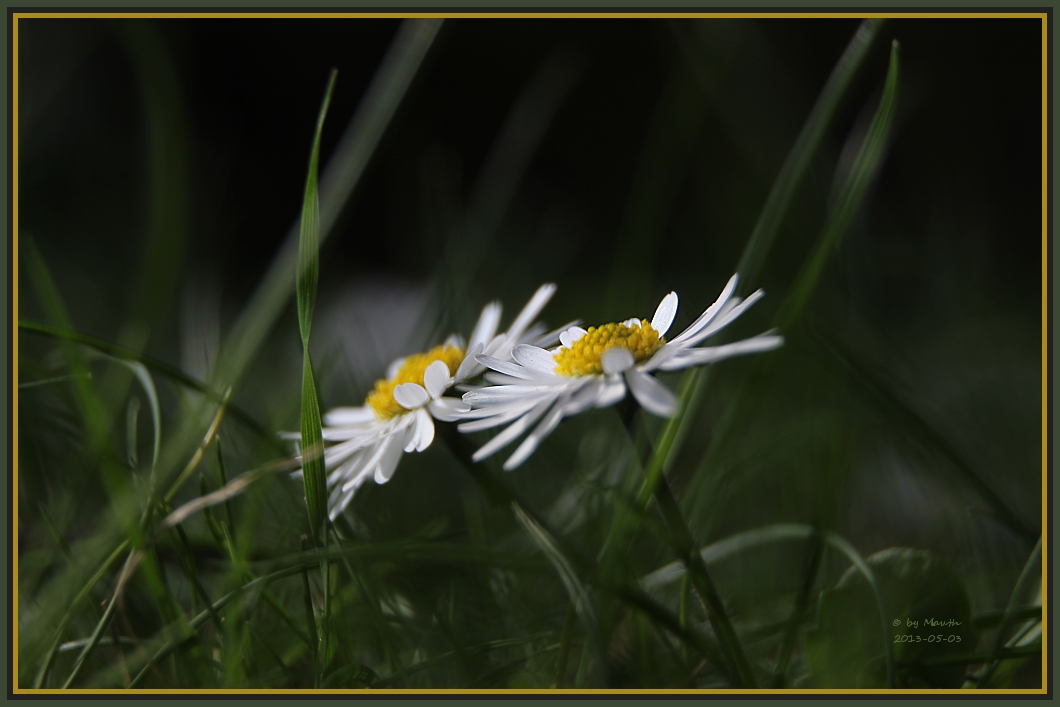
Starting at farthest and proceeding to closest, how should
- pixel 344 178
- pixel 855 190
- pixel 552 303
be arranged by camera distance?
pixel 552 303
pixel 344 178
pixel 855 190

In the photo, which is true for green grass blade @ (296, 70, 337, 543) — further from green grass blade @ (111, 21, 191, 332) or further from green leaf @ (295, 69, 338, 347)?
green grass blade @ (111, 21, 191, 332)

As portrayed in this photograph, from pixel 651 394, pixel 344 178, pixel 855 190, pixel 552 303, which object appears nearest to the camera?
pixel 651 394

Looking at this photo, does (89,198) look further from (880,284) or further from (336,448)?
(880,284)

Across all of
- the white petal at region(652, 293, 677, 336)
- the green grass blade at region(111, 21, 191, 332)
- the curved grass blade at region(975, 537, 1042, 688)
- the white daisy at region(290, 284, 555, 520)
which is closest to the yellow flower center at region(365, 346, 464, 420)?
the white daisy at region(290, 284, 555, 520)

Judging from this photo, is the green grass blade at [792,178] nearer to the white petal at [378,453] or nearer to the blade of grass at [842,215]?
the blade of grass at [842,215]

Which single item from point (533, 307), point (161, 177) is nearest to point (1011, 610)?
point (533, 307)

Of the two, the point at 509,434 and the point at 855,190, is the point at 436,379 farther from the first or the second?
the point at 855,190
